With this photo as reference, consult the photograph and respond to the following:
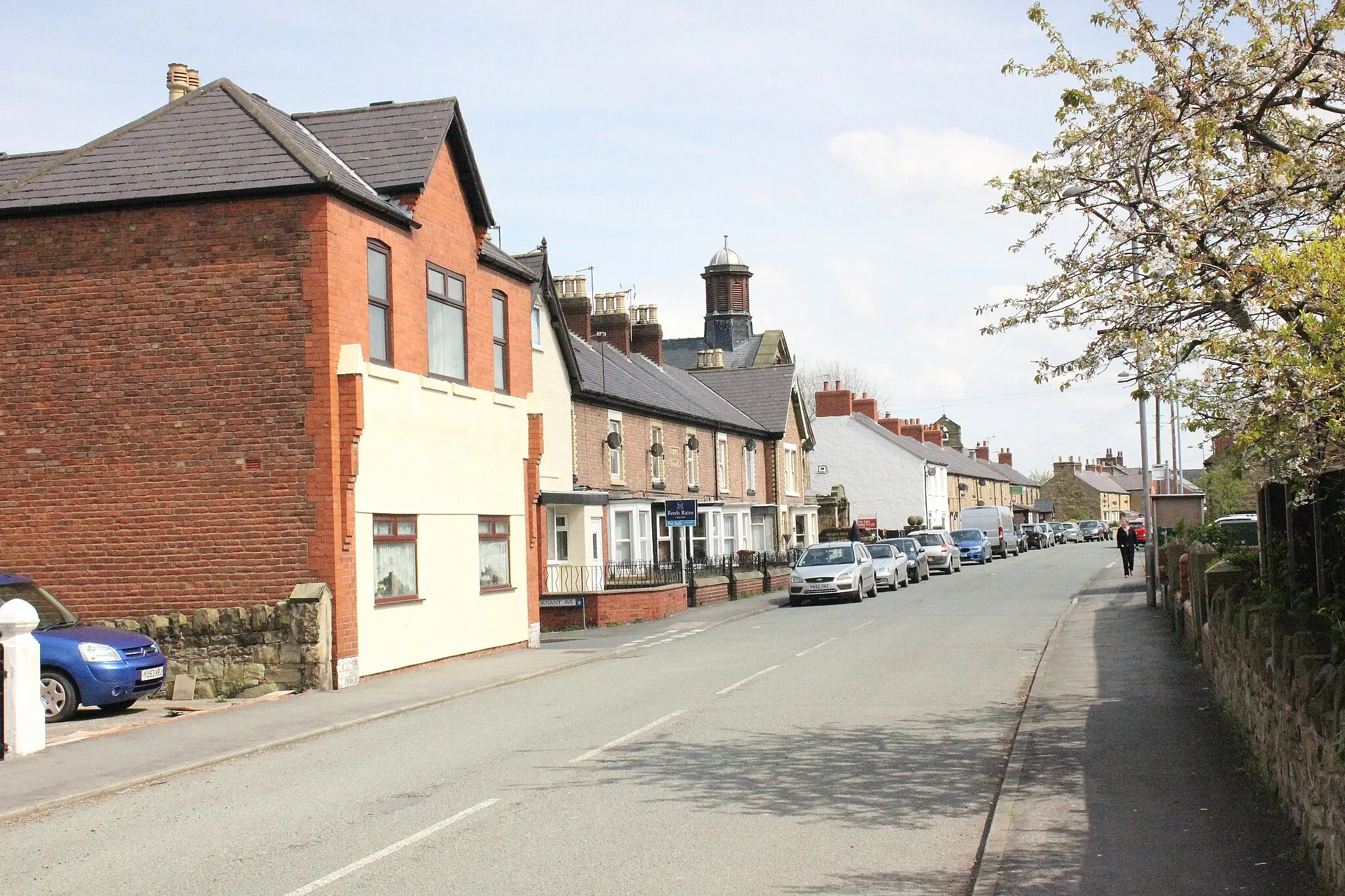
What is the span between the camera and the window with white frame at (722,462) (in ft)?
153

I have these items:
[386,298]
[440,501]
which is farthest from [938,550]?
[386,298]

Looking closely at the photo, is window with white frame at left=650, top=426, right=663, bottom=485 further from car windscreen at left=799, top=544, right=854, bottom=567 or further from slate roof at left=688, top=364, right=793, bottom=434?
slate roof at left=688, top=364, right=793, bottom=434

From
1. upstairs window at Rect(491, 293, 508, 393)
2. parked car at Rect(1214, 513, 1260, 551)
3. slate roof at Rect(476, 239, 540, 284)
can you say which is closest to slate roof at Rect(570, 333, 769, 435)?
slate roof at Rect(476, 239, 540, 284)

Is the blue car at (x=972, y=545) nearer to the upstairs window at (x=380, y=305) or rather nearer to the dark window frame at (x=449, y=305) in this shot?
the dark window frame at (x=449, y=305)

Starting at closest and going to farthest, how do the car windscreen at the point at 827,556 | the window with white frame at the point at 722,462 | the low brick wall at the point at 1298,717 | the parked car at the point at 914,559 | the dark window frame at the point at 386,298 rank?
the low brick wall at the point at 1298,717 → the dark window frame at the point at 386,298 → the car windscreen at the point at 827,556 → the parked car at the point at 914,559 → the window with white frame at the point at 722,462

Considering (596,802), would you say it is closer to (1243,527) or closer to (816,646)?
(816,646)

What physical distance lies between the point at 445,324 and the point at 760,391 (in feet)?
111

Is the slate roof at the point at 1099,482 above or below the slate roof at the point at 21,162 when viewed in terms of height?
below

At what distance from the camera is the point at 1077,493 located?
464ft

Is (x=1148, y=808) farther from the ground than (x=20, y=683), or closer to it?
closer to it

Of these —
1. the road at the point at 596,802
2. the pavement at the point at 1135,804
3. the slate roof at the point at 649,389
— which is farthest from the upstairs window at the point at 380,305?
the slate roof at the point at 649,389

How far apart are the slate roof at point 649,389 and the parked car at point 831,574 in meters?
6.85

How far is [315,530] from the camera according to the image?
17562mm

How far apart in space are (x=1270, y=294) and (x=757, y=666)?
12.0 metres
